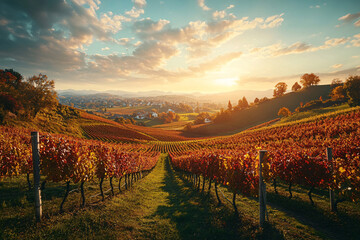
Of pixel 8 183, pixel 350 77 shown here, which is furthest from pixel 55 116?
pixel 350 77

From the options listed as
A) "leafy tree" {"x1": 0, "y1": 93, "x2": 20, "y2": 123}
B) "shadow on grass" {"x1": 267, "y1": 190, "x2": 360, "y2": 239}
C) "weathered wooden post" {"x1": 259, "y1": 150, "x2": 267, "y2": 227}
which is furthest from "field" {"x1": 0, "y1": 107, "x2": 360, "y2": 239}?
"leafy tree" {"x1": 0, "y1": 93, "x2": 20, "y2": 123}

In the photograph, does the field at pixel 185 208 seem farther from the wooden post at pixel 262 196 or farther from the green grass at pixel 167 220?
the wooden post at pixel 262 196

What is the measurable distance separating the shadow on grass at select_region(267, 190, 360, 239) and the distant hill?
89.6 meters

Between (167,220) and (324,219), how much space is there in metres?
9.09

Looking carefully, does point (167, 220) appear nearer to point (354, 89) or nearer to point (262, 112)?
point (354, 89)

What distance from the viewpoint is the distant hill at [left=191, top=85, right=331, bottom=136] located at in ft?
337

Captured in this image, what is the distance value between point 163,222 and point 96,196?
270 inches

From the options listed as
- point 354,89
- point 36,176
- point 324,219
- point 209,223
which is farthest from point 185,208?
point 354,89

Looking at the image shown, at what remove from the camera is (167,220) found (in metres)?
8.94

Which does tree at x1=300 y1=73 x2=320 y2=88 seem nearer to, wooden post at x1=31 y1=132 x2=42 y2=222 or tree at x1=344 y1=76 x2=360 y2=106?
tree at x1=344 y1=76 x2=360 y2=106

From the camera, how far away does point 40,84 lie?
5359cm

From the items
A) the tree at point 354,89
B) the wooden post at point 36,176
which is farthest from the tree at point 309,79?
the wooden post at point 36,176

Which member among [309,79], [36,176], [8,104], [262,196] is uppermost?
[309,79]

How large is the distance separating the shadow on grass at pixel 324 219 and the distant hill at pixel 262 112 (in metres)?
89.6
